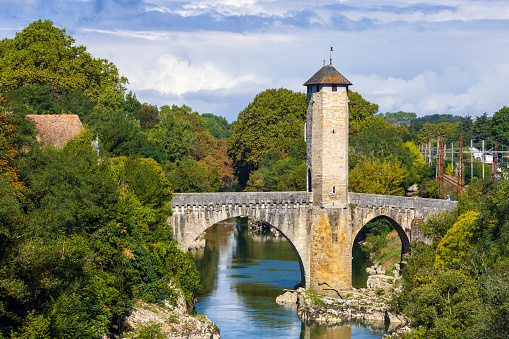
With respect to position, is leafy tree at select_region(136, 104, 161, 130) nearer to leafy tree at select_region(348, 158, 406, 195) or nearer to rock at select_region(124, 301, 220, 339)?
leafy tree at select_region(348, 158, 406, 195)

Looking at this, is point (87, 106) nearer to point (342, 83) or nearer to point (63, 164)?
point (342, 83)

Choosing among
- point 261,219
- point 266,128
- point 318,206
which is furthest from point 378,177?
point 266,128

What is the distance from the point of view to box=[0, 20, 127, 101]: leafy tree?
79438mm

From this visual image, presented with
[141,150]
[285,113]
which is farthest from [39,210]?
[285,113]

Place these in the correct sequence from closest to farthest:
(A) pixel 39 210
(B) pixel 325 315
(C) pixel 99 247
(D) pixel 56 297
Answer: (D) pixel 56 297
(A) pixel 39 210
(C) pixel 99 247
(B) pixel 325 315

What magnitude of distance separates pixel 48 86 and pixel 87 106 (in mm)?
4210

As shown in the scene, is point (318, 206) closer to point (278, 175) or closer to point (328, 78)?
point (328, 78)

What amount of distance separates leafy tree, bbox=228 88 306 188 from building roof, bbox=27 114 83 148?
3675 cm

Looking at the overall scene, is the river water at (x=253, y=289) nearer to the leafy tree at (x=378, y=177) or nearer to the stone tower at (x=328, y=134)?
the leafy tree at (x=378, y=177)

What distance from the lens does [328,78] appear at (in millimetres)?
53312

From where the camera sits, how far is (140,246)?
44094 millimetres

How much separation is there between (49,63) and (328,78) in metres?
37.2

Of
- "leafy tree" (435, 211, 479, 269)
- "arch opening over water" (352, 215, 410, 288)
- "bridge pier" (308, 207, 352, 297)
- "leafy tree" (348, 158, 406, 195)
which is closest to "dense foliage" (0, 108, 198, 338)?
"bridge pier" (308, 207, 352, 297)

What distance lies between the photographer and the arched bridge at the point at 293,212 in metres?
53.2
